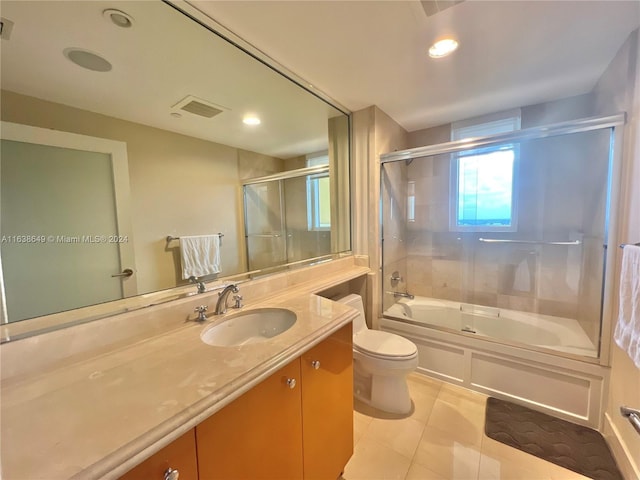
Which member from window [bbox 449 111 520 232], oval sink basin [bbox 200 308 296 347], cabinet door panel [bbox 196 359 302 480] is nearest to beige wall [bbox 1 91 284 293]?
oval sink basin [bbox 200 308 296 347]

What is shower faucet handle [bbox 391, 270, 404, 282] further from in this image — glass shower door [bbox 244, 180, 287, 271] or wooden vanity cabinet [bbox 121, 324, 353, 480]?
wooden vanity cabinet [bbox 121, 324, 353, 480]

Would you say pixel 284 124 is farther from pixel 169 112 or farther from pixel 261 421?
pixel 261 421

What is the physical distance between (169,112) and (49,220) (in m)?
0.84

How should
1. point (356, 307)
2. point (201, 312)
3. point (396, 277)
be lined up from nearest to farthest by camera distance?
point (201, 312)
point (356, 307)
point (396, 277)

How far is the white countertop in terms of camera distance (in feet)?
1.64

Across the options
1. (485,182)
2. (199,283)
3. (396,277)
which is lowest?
(396,277)

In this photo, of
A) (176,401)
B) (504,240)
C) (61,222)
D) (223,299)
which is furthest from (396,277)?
(61,222)

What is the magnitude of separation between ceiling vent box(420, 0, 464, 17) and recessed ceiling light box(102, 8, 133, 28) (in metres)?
1.34

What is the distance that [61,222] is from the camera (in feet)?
3.85

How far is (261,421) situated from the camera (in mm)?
833

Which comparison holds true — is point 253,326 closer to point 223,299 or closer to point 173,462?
point 223,299

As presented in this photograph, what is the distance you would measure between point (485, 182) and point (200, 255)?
2617mm

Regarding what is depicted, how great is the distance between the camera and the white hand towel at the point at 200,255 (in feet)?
4.90

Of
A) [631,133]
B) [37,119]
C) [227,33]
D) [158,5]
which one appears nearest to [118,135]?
[37,119]
